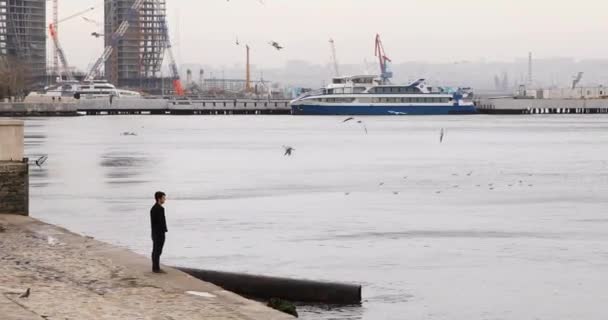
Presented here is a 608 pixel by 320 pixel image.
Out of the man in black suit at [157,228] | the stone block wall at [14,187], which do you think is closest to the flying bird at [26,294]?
the man in black suit at [157,228]

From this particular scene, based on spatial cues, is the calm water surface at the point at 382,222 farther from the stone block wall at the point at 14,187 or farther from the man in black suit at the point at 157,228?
the stone block wall at the point at 14,187

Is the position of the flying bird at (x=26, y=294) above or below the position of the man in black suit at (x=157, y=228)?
below

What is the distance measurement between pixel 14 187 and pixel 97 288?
10653mm

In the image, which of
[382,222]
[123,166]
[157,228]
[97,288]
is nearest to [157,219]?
[157,228]

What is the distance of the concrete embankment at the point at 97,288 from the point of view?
1711 centimetres

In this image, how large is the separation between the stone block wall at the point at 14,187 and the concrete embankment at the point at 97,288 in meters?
4.56

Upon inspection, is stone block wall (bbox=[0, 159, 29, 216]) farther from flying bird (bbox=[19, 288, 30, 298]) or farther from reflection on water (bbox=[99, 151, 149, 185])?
reflection on water (bbox=[99, 151, 149, 185])

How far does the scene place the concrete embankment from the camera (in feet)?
56.1

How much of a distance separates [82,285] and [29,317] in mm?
3315

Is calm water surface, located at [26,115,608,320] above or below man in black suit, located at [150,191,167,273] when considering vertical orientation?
below

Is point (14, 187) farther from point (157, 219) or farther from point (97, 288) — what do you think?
point (97, 288)

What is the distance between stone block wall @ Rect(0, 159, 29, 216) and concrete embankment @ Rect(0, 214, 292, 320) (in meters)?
4.56

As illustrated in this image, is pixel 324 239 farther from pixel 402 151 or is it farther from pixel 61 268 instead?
pixel 402 151

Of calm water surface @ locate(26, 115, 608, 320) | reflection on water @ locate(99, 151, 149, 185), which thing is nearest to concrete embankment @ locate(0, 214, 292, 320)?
calm water surface @ locate(26, 115, 608, 320)
